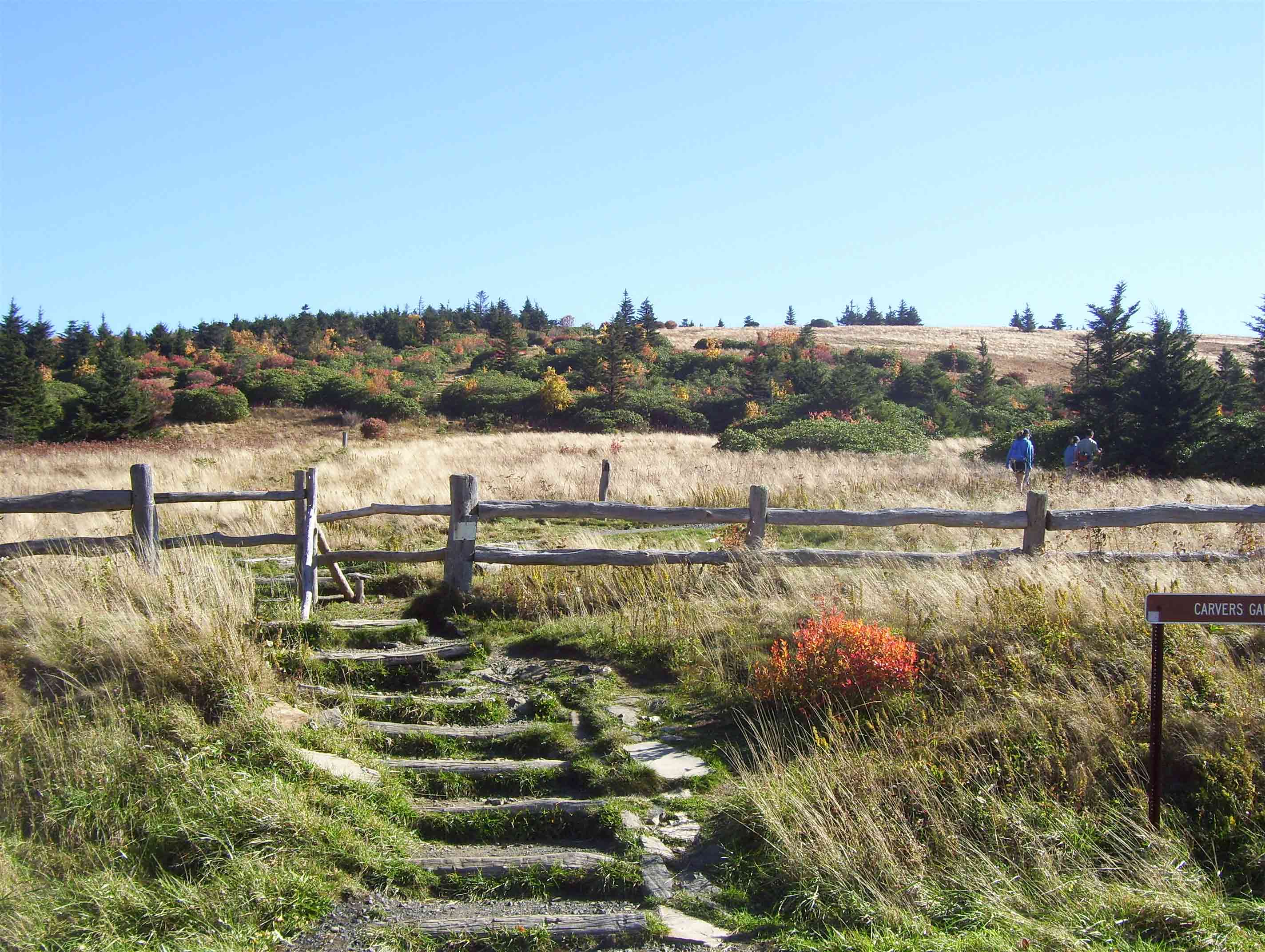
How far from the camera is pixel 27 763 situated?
4.93 meters

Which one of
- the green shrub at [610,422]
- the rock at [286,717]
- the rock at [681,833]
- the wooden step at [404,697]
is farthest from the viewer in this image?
the green shrub at [610,422]

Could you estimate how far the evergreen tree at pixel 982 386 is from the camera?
39.4 metres

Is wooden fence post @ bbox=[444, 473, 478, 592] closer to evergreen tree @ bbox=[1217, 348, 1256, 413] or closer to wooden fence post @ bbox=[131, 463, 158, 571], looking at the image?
wooden fence post @ bbox=[131, 463, 158, 571]

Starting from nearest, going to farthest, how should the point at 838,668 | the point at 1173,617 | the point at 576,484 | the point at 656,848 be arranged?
the point at 1173,617 < the point at 656,848 < the point at 838,668 < the point at 576,484

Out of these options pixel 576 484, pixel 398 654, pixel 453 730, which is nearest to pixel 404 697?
pixel 453 730

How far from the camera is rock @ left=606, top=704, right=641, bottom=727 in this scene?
5.96 m

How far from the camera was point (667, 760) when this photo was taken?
5398 millimetres

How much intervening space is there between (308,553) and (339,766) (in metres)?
3.72

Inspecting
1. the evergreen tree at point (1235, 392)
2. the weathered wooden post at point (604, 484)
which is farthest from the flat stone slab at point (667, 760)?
the evergreen tree at point (1235, 392)

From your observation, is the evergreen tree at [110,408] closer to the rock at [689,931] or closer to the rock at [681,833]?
the rock at [681,833]

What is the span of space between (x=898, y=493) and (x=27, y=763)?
12631mm

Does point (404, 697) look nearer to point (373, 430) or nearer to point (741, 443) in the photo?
point (741, 443)

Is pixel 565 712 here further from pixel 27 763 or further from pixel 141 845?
pixel 27 763

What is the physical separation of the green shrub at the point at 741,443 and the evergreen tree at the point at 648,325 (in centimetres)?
2252
